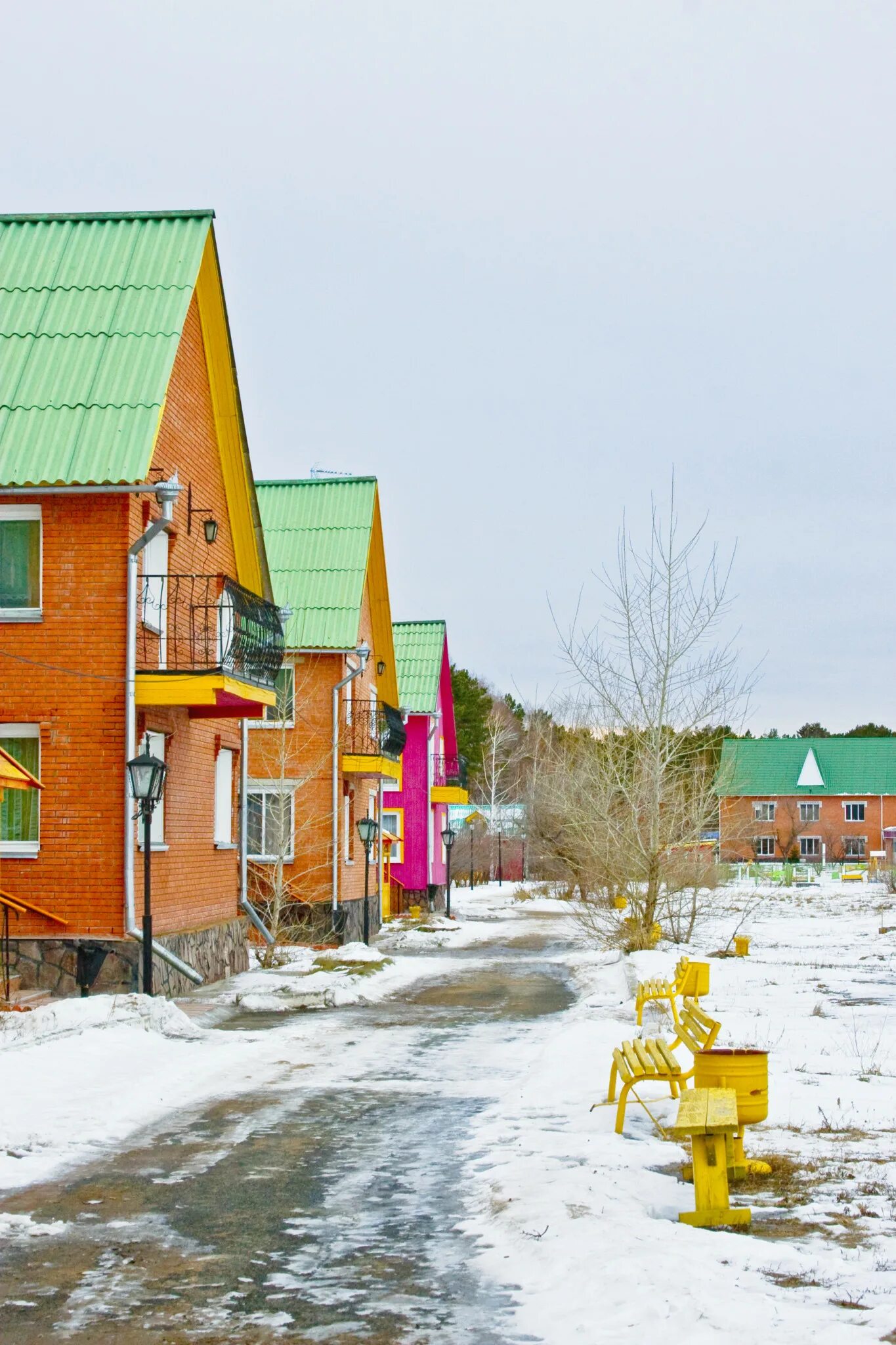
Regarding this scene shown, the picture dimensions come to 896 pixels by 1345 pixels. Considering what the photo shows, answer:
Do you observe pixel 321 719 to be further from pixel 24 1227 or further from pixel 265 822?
pixel 24 1227

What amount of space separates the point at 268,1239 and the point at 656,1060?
3.15 m

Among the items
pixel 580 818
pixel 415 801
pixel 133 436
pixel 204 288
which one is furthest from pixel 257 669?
pixel 415 801

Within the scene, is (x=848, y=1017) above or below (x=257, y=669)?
below

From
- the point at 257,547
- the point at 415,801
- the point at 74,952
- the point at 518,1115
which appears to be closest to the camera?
the point at 518,1115

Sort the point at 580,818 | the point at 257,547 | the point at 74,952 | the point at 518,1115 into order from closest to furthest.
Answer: the point at 518,1115
the point at 74,952
the point at 257,547
the point at 580,818

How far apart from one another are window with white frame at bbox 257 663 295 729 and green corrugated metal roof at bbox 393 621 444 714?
12.5 metres

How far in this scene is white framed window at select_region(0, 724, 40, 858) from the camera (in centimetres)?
1709

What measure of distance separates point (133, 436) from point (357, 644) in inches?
545

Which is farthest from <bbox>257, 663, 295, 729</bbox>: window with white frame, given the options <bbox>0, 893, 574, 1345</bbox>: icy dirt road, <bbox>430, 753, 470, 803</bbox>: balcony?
<bbox>0, 893, 574, 1345</bbox>: icy dirt road

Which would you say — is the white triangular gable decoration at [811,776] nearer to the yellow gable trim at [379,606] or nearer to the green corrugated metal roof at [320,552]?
the yellow gable trim at [379,606]

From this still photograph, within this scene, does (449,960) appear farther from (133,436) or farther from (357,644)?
(133,436)

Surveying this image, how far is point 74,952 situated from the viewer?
→ 16719 millimetres

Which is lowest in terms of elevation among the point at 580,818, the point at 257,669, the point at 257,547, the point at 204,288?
the point at 580,818

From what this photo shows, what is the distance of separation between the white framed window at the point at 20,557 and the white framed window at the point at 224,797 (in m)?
5.35
